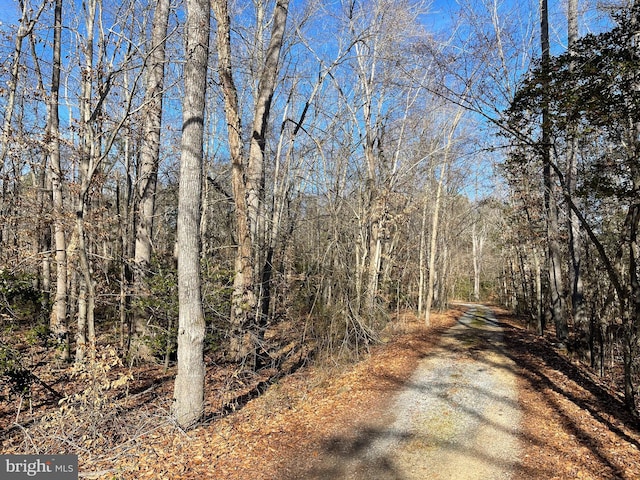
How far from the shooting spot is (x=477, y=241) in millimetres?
37031

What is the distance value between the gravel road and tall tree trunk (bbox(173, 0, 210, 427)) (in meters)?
2.26

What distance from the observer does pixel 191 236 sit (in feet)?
18.7

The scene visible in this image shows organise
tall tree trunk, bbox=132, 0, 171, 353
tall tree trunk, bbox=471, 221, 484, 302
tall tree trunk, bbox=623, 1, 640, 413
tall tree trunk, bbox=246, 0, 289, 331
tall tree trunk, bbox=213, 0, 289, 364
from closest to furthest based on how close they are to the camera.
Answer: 1. tall tree trunk, bbox=623, 1, 640, 413
2. tall tree trunk, bbox=213, 0, 289, 364
3. tall tree trunk, bbox=246, 0, 289, 331
4. tall tree trunk, bbox=132, 0, 171, 353
5. tall tree trunk, bbox=471, 221, 484, 302

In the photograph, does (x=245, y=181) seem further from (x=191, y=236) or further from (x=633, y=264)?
(x=633, y=264)

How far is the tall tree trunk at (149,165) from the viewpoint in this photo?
29.7 feet

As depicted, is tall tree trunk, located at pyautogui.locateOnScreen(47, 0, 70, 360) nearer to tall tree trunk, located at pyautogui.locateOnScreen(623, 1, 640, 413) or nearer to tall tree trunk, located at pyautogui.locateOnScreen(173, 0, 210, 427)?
tall tree trunk, located at pyautogui.locateOnScreen(173, 0, 210, 427)

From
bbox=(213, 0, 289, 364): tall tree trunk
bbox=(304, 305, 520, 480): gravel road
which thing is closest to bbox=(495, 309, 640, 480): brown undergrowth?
bbox=(304, 305, 520, 480): gravel road

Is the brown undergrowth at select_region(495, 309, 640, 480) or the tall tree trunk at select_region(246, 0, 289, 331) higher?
the tall tree trunk at select_region(246, 0, 289, 331)

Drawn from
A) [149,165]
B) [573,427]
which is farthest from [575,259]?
[149,165]

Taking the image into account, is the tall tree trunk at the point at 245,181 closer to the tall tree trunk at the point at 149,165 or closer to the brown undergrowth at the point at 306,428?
the brown undergrowth at the point at 306,428

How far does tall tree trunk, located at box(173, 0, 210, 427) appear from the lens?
5.64 m

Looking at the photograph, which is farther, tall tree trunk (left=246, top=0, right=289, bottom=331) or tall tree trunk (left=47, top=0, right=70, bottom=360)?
tall tree trunk (left=47, top=0, right=70, bottom=360)

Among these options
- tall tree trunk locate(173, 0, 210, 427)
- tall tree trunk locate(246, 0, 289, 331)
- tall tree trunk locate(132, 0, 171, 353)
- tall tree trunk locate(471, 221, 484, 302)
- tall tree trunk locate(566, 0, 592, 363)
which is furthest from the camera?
tall tree trunk locate(471, 221, 484, 302)

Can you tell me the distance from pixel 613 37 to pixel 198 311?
7.45 metres
